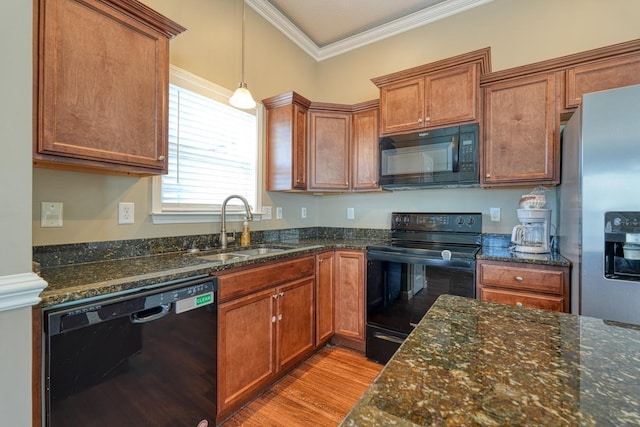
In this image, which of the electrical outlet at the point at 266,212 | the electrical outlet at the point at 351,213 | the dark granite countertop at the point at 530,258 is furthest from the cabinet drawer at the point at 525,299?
the electrical outlet at the point at 266,212

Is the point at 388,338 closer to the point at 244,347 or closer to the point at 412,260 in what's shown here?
the point at 412,260

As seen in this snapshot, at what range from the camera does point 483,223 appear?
2.57 m

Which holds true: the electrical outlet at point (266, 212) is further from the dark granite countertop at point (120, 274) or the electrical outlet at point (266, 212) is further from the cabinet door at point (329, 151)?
the dark granite countertop at point (120, 274)

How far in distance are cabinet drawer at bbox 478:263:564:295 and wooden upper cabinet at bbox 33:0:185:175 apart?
2.17m

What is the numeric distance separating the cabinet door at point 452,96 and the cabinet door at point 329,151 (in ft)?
2.67

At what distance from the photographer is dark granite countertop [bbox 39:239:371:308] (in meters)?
1.09

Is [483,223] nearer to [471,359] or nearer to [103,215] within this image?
[471,359]

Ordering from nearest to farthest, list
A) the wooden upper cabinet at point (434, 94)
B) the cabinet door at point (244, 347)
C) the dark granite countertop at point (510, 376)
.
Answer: the dark granite countertop at point (510, 376) < the cabinet door at point (244, 347) < the wooden upper cabinet at point (434, 94)

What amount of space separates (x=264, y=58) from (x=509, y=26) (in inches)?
85.7

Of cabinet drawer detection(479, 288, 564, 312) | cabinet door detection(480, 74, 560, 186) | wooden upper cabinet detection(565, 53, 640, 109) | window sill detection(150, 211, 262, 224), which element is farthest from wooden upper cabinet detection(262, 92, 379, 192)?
wooden upper cabinet detection(565, 53, 640, 109)

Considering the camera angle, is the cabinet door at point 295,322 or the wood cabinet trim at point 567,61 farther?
the cabinet door at point 295,322

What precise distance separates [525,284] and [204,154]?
2.43m

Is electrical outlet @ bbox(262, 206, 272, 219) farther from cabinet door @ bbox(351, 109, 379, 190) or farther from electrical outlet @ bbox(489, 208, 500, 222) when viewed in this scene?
electrical outlet @ bbox(489, 208, 500, 222)

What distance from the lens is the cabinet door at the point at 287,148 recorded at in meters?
2.68
